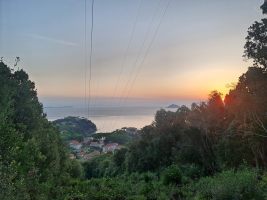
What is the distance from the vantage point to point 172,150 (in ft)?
173

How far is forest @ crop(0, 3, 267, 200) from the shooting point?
17.7 m

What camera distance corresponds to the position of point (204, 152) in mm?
48750

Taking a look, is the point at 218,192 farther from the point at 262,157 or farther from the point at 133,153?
the point at 133,153

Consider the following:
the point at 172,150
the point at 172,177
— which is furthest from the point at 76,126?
the point at 172,177

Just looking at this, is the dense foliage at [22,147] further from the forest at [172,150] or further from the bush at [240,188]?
the bush at [240,188]

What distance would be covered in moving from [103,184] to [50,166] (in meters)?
7.19

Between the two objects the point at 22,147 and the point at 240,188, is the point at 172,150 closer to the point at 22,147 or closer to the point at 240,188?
the point at 22,147

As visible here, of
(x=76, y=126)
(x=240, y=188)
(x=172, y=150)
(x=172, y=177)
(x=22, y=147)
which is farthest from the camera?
(x=76, y=126)

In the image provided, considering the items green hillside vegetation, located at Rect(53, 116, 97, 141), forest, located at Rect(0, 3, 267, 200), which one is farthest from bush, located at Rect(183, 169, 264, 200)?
green hillside vegetation, located at Rect(53, 116, 97, 141)

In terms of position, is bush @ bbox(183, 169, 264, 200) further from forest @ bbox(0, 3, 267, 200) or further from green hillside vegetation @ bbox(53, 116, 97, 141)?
green hillside vegetation @ bbox(53, 116, 97, 141)

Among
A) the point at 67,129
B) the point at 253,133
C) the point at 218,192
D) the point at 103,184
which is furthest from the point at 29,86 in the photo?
the point at 67,129

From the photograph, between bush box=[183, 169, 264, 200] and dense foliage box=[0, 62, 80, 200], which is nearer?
dense foliage box=[0, 62, 80, 200]

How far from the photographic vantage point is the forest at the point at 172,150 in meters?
17.7

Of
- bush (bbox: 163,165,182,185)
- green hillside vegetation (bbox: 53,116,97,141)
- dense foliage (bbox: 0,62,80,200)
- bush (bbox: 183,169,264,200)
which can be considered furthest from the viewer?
green hillside vegetation (bbox: 53,116,97,141)
